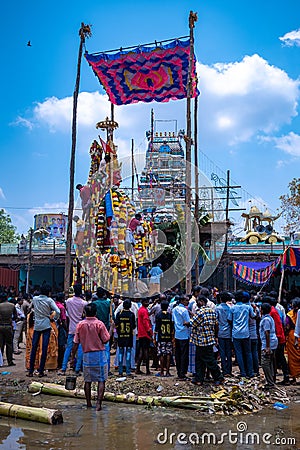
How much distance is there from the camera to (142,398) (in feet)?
23.1

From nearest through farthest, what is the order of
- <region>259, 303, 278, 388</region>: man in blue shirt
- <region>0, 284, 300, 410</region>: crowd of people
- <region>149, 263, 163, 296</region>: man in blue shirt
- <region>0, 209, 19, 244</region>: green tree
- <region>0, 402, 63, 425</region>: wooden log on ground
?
<region>0, 402, 63, 425</region>: wooden log on ground < <region>259, 303, 278, 388</region>: man in blue shirt < <region>0, 284, 300, 410</region>: crowd of people < <region>149, 263, 163, 296</region>: man in blue shirt < <region>0, 209, 19, 244</region>: green tree

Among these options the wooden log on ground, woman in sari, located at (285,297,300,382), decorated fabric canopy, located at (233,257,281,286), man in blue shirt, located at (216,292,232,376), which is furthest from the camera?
decorated fabric canopy, located at (233,257,281,286)

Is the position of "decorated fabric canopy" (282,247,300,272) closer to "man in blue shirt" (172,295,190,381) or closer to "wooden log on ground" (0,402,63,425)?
"man in blue shirt" (172,295,190,381)

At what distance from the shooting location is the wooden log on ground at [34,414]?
5.82 meters

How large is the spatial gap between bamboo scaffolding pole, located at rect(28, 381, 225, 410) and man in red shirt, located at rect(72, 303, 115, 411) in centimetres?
54

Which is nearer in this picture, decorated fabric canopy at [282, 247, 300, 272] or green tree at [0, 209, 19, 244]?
decorated fabric canopy at [282, 247, 300, 272]

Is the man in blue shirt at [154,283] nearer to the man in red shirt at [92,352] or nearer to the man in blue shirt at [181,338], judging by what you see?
the man in blue shirt at [181,338]

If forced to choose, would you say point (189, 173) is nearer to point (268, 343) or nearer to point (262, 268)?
point (262, 268)

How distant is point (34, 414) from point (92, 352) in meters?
1.15

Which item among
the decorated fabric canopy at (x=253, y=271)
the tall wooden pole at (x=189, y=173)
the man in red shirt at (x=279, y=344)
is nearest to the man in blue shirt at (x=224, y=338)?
the man in red shirt at (x=279, y=344)

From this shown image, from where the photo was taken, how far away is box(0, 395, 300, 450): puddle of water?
5.18 metres

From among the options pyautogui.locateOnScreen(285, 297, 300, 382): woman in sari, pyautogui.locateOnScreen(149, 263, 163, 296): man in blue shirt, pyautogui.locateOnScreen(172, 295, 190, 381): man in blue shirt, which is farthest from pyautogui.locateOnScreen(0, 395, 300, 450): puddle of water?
pyautogui.locateOnScreen(149, 263, 163, 296): man in blue shirt

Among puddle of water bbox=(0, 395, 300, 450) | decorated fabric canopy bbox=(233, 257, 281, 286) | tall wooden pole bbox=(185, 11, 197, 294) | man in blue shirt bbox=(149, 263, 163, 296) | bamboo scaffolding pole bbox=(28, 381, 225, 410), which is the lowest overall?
puddle of water bbox=(0, 395, 300, 450)

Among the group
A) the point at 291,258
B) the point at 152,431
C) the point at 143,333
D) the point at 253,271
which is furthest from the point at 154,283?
the point at 152,431
